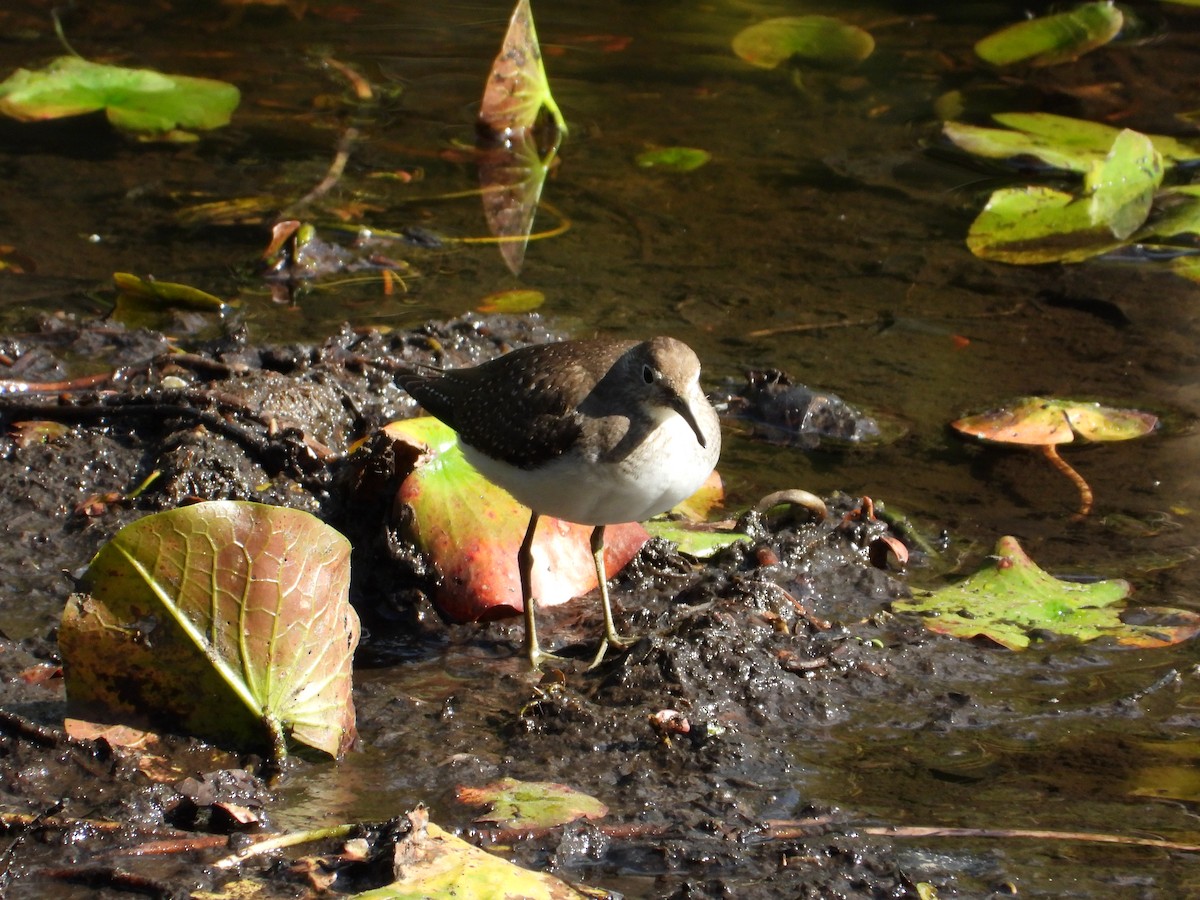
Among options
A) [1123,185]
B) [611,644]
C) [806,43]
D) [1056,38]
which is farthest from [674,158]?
[611,644]

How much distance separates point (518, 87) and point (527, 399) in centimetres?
471

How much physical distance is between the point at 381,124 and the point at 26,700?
19.9 ft

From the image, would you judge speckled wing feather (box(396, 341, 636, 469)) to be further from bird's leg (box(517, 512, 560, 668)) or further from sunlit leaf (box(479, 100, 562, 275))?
sunlit leaf (box(479, 100, 562, 275))

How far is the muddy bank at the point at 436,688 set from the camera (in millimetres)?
3449

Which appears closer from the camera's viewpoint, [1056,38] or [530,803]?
[530,803]

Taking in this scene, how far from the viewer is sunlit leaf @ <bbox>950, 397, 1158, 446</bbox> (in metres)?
6.14

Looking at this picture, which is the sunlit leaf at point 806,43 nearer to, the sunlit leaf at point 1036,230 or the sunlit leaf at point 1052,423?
the sunlit leaf at point 1036,230

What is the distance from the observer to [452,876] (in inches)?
125

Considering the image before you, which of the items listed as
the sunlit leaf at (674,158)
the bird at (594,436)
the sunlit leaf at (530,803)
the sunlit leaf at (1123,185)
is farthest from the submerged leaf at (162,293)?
the sunlit leaf at (1123,185)

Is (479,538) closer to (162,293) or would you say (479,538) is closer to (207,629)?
(207,629)

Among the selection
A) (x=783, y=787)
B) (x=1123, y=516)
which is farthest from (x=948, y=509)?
(x=783, y=787)

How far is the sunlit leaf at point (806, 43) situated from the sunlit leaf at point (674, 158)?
1.64 meters

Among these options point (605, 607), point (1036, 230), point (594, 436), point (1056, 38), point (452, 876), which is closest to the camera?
point (452, 876)

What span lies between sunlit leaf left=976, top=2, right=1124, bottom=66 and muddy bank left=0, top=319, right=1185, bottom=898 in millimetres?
5559
